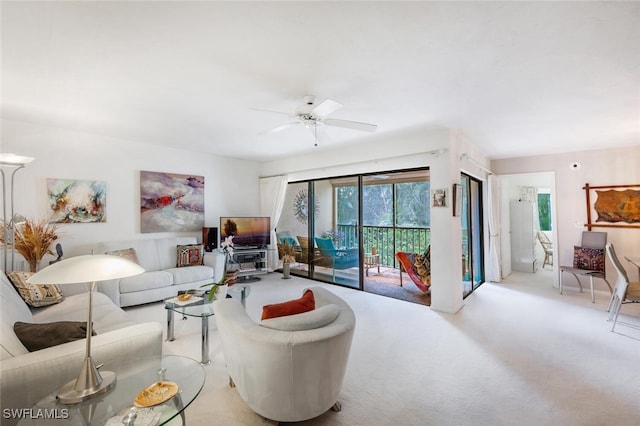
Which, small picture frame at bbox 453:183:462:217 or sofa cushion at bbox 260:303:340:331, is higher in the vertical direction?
small picture frame at bbox 453:183:462:217

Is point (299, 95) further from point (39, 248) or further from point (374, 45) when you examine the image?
point (39, 248)

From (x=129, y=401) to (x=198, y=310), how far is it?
1.42 metres

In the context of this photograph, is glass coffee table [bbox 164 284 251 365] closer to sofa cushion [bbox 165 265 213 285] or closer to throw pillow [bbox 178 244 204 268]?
sofa cushion [bbox 165 265 213 285]

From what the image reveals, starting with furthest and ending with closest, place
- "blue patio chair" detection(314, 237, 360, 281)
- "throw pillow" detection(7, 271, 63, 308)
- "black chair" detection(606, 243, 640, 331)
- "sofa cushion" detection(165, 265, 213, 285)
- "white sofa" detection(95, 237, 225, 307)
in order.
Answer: "blue patio chair" detection(314, 237, 360, 281)
"sofa cushion" detection(165, 265, 213, 285)
"white sofa" detection(95, 237, 225, 307)
"black chair" detection(606, 243, 640, 331)
"throw pillow" detection(7, 271, 63, 308)

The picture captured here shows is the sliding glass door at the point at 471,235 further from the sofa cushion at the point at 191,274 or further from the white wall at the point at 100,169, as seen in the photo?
the white wall at the point at 100,169

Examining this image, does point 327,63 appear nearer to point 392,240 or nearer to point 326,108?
point 326,108

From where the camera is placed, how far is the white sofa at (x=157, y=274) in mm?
3666

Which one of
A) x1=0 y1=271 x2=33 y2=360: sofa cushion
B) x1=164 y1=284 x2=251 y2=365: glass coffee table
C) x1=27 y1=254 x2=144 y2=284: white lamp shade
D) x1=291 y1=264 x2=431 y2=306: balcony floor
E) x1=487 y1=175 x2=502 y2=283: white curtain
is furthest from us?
x1=487 y1=175 x2=502 y2=283: white curtain

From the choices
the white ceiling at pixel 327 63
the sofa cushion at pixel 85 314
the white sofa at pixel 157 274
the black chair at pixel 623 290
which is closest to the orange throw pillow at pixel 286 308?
the sofa cushion at pixel 85 314

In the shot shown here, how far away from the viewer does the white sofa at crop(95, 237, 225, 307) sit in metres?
3.67

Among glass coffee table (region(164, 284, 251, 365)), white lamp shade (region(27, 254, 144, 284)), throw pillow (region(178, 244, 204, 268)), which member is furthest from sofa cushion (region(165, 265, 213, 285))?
white lamp shade (region(27, 254, 144, 284))

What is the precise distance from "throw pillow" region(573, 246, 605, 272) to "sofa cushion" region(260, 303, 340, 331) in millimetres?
5270

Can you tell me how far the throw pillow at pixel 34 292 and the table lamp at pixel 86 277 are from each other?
6.76 feet

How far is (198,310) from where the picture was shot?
2717 millimetres
